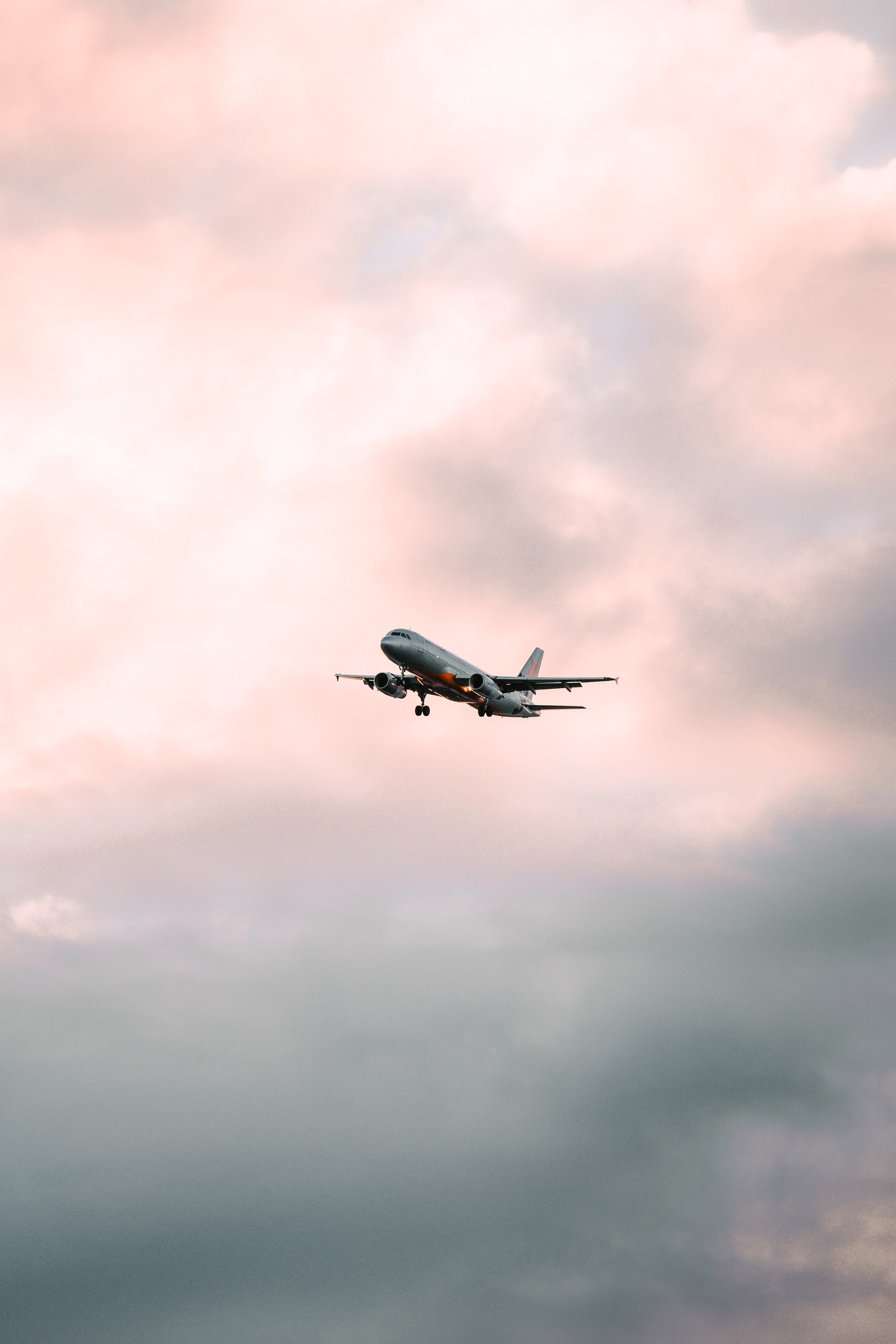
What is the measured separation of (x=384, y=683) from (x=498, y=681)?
1245 centimetres

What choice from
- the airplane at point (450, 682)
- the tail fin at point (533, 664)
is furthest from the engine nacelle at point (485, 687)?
the tail fin at point (533, 664)

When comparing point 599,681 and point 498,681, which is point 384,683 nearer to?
point 498,681

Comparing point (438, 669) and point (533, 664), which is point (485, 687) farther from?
point (533, 664)

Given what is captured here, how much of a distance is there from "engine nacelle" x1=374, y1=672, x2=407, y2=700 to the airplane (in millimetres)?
47

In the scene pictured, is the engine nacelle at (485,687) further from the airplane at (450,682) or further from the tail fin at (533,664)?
the tail fin at (533,664)

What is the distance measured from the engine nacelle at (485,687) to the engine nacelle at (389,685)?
7309mm

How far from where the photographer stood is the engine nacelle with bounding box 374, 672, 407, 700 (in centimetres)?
12800

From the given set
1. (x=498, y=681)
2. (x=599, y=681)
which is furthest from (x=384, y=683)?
(x=599, y=681)

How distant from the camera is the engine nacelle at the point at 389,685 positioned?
12800 cm

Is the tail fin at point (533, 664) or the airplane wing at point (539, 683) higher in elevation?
the tail fin at point (533, 664)

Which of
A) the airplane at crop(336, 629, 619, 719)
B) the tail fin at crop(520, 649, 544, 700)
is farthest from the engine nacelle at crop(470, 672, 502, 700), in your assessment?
the tail fin at crop(520, 649, 544, 700)

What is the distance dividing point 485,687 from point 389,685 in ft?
30.6

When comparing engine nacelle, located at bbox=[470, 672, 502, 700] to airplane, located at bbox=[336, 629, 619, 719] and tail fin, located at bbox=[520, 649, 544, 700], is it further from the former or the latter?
Answer: tail fin, located at bbox=[520, 649, 544, 700]

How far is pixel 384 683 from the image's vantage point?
128 m
